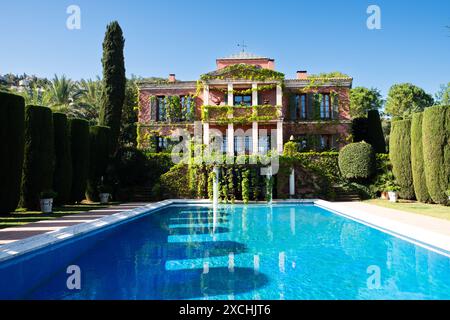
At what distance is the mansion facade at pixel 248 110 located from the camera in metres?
23.6

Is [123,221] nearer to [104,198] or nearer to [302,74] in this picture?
[104,198]

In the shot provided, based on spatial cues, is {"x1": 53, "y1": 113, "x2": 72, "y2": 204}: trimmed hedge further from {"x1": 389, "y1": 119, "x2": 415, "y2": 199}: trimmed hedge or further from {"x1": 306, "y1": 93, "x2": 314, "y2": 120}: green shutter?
{"x1": 389, "y1": 119, "x2": 415, "y2": 199}: trimmed hedge

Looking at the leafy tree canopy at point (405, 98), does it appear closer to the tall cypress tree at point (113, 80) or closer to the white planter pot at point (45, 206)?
the tall cypress tree at point (113, 80)

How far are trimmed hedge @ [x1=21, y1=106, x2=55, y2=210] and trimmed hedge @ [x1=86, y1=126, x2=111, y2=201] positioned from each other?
4.21 m

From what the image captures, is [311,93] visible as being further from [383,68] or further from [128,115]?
[128,115]

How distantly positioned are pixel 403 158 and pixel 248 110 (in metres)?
10.9

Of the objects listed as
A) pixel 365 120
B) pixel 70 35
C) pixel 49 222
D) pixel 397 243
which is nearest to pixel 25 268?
pixel 49 222

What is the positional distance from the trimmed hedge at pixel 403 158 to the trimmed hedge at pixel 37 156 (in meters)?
17.8

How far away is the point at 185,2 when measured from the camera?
12.7 meters

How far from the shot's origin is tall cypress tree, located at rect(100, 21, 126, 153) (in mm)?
21609

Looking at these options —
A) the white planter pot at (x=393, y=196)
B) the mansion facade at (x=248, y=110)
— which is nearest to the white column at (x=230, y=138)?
the mansion facade at (x=248, y=110)

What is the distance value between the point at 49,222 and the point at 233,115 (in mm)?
15952

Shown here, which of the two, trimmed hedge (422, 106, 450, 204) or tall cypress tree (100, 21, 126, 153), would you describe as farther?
tall cypress tree (100, 21, 126, 153)

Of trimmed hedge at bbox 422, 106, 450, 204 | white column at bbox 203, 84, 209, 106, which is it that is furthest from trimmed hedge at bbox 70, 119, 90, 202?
trimmed hedge at bbox 422, 106, 450, 204
